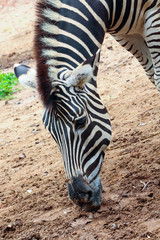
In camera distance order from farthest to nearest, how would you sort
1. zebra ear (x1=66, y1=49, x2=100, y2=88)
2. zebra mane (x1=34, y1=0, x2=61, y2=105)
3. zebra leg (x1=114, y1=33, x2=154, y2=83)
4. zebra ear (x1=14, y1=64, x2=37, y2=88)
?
zebra leg (x1=114, y1=33, x2=154, y2=83) → zebra ear (x1=14, y1=64, x2=37, y2=88) → zebra mane (x1=34, y1=0, x2=61, y2=105) → zebra ear (x1=66, y1=49, x2=100, y2=88)

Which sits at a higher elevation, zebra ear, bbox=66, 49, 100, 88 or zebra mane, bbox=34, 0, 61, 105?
zebra mane, bbox=34, 0, 61, 105

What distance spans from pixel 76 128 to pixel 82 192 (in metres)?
0.66

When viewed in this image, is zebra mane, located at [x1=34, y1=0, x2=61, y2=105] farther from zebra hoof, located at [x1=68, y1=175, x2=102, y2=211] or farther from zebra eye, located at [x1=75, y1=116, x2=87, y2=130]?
zebra hoof, located at [x1=68, y1=175, x2=102, y2=211]

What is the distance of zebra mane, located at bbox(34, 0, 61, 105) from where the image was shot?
3.75 metres

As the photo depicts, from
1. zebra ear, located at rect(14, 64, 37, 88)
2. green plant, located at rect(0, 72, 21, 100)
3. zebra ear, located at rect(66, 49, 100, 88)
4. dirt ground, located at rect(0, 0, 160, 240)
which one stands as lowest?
dirt ground, located at rect(0, 0, 160, 240)

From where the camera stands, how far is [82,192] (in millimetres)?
3738

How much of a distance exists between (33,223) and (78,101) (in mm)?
1746

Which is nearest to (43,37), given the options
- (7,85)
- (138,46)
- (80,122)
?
(80,122)

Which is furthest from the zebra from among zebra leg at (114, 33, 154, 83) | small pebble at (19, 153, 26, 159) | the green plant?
the green plant

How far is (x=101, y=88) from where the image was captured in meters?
8.62

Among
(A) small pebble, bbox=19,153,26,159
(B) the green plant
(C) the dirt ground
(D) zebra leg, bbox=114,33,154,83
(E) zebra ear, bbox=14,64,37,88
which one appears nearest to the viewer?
(E) zebra ear, bbox=14,64,37,88

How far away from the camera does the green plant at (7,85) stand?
31.2 feet

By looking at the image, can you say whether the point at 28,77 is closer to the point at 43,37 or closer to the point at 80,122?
the point at 43,37

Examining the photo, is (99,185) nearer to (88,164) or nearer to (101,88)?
(88,164)
